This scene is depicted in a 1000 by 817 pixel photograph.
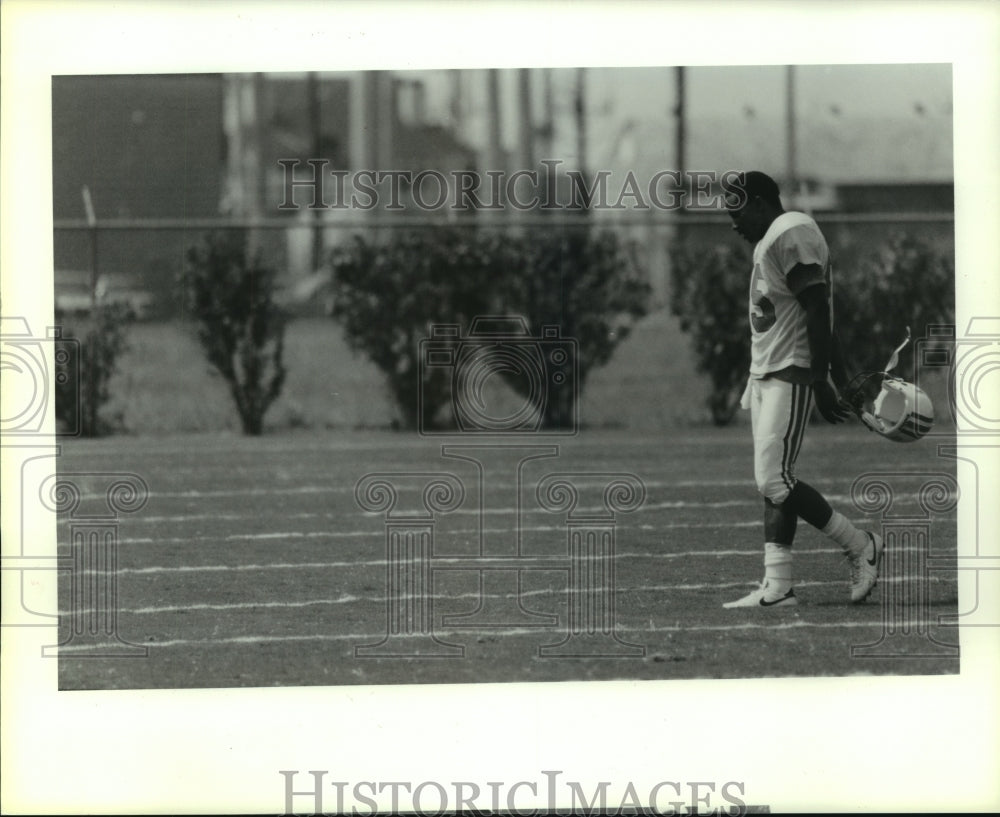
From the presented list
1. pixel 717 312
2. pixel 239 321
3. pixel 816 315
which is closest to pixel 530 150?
pixel 717 312

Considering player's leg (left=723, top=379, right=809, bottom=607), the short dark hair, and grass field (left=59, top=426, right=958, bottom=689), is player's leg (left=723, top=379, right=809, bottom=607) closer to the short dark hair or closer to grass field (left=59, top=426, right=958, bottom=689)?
grass field (left=59, top=426, right=958, bottom=689)

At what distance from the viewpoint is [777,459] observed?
21.8 ft

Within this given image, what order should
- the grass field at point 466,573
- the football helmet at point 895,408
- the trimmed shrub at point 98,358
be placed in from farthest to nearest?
the trimmed shrub at point 98,358
the football helmet at point 895,408
the grass field at point 466,573

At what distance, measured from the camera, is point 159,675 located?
6043 mm

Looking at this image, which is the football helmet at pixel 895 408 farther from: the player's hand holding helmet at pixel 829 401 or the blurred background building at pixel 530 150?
the blurred background building at pixel 530 150

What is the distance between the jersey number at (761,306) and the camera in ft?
21.5

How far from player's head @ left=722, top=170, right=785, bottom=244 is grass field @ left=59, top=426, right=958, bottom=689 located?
1.66 meters

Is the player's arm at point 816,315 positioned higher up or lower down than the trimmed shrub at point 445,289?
lower down

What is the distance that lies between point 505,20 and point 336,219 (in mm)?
8827

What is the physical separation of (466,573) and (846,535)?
211 centimetres

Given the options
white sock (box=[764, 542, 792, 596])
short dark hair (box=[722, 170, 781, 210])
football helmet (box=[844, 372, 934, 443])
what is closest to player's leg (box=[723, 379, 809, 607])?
white sock (box=[764, 542, 792, 596])

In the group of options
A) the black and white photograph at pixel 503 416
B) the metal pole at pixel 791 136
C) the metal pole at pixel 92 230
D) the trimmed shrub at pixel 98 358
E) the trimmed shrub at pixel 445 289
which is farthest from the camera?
the metal pole at pixel 791 136

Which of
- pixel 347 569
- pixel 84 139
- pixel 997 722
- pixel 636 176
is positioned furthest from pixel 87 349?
pixel 997 722

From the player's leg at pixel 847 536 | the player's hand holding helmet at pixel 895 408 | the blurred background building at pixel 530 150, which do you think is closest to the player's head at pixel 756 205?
the player's hand holding helmet at pixel 895 408
